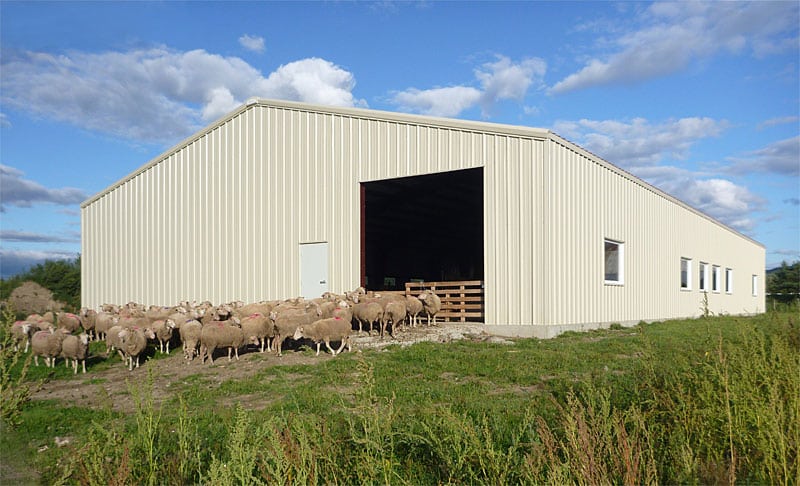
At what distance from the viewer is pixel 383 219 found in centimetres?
2775

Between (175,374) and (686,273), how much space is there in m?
23.8

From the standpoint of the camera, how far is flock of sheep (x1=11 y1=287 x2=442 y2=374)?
12789 mm

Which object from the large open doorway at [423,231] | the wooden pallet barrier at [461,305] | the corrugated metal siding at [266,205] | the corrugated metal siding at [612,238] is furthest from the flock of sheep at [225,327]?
the large open doorway at [423,231]

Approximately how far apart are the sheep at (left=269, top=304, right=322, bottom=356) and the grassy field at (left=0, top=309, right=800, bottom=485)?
1.98 metres

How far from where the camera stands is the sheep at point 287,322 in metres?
13.4

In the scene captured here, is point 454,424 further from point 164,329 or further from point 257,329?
point 164,329

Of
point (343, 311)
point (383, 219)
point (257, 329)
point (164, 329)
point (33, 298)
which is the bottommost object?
point (33, 298)

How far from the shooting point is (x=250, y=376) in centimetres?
1081

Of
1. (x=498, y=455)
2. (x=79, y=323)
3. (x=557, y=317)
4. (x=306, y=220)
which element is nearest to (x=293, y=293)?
(x=306, y=220)

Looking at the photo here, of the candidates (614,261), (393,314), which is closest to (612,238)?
(614,261)

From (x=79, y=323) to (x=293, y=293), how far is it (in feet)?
21.5

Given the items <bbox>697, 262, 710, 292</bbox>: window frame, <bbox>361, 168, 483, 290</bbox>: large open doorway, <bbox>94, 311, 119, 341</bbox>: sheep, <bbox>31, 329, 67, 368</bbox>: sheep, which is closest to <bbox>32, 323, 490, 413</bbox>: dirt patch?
<bbox>31, 329, 67, 368</bbox>: sheep

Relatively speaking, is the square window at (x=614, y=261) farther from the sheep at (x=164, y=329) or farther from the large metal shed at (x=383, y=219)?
the sheep at (x=164, y=329)

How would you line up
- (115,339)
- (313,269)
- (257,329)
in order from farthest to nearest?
(313,269)
(115,339)
(257,329)
